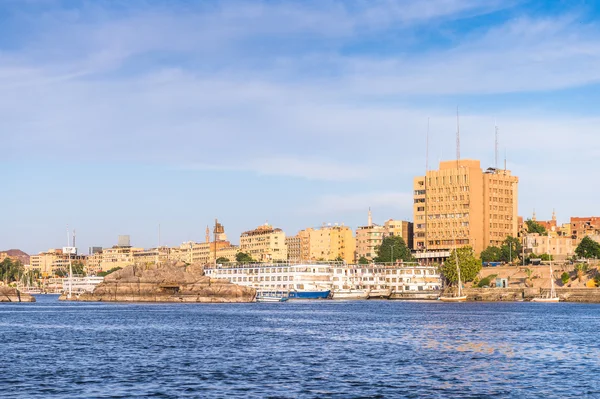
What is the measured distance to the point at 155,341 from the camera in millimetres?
96562

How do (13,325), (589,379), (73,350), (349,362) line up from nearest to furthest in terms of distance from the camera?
1. (589,379)
2. (349,362)
3. (73,350)
4. (13,325)

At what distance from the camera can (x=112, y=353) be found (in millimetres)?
82500

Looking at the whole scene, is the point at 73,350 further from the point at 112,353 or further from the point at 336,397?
the point at 336,397

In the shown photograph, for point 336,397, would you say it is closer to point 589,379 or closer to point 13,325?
point 589,379

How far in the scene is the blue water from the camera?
58803mm

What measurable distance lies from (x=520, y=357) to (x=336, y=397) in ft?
97.7

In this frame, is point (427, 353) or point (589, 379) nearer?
point (589, 379)

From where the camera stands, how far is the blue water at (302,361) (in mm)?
58803

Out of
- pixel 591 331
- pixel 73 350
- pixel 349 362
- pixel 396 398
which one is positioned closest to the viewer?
pixel 396 398

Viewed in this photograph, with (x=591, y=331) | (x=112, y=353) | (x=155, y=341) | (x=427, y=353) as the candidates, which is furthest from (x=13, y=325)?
(x=591, y=331)

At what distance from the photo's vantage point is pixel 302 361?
246 ft

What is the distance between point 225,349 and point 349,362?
54.6 feet

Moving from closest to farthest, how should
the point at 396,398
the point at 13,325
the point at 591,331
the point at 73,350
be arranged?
the point at 396,398 < the point at 73,350 < the point at 591,331 < the point at 13,325

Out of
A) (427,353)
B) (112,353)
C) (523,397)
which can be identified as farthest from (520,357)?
(112,353)
